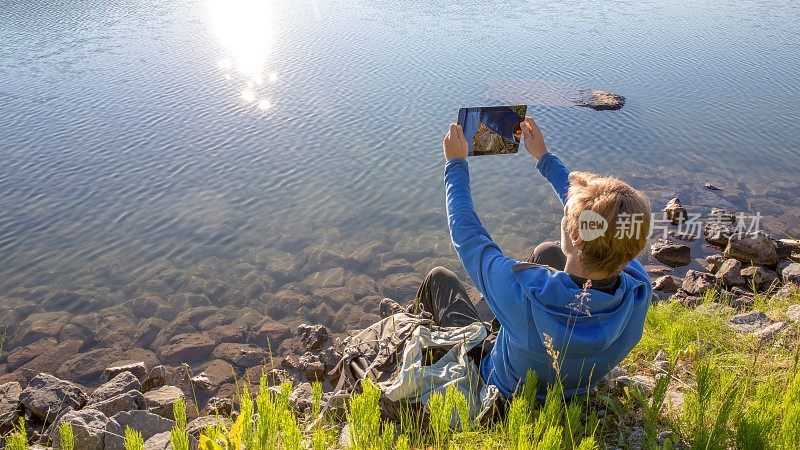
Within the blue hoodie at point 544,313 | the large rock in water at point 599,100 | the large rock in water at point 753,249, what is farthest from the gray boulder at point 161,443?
the large rock in water at point 599,100

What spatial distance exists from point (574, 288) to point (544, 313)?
0.67 feet

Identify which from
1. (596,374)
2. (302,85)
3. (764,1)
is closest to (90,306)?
(596,374)

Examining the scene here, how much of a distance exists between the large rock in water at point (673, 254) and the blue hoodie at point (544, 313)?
723 cm

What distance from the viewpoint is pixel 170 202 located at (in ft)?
37.6

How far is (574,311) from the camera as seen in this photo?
3377 mm

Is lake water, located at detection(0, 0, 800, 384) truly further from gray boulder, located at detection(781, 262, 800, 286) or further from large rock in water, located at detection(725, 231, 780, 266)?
gray boulder, located at detection(781, 262, 800, 286)

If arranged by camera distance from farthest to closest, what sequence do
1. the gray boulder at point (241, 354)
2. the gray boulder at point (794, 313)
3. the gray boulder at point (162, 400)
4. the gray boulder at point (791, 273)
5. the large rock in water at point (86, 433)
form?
the gray boulder at point (791, 273), the gray boulder at point (241, 354), the gray boulder at point (162, 400), the gray boulder at point (794, 313), the large rock in water at point (86, 433)

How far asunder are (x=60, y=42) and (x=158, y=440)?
19.3 m

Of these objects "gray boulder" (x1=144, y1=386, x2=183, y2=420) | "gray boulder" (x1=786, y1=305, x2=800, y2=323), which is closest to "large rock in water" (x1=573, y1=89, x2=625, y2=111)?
"gray boulder" (x1=786, y1=305, x2=800, y2=323)

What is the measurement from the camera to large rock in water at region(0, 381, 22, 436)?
6.20 meters

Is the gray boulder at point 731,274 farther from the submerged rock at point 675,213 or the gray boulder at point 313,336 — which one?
the gray boulder at point 313,336

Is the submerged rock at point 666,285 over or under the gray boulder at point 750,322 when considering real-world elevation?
under

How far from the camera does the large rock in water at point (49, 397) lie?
6.28 meters

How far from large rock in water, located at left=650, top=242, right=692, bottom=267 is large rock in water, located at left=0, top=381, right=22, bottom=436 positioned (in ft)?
30.0
